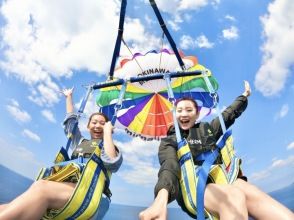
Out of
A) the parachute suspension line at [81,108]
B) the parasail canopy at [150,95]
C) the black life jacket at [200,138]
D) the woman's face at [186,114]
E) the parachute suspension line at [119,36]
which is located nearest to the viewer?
the black life jacket at [200,138]

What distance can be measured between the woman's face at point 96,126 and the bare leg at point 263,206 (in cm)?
171

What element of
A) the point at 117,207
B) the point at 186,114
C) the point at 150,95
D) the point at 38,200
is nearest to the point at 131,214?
the point at 150,95

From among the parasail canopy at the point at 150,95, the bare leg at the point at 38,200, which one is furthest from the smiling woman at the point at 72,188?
the parasail canopy at the point at 150,95

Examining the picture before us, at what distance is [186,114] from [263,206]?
3.51ft

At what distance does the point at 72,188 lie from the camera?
2.49 m

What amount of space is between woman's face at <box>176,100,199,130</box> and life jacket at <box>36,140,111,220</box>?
784 millimetres

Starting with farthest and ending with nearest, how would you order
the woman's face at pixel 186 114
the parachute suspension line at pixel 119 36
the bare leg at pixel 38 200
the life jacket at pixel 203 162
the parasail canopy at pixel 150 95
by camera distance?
the parasail canopy at pixel 150 95, the parachute suspension line at pixel 119 36, the woman's face at pixel 186 114, the life jacket at pixel 203 162, the bare leg at pixel 38 200

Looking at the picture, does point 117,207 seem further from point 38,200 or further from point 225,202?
point 225,202

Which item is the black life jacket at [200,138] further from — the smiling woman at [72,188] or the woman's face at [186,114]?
the smiling woman at [72,188]

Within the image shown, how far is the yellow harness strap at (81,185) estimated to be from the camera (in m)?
2.39

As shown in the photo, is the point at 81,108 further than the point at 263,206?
Yes

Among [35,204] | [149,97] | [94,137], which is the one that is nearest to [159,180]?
[35,204]

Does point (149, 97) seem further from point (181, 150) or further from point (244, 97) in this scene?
point (181, 150)

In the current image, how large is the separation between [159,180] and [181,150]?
0.50 metres
